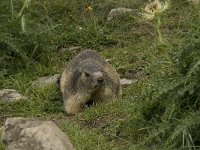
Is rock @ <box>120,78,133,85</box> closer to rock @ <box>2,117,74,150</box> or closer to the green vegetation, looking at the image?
the green vegetation

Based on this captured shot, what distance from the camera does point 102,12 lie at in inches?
421

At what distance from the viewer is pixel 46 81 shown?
8.77m

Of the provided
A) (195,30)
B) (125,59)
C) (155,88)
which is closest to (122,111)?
(155,88)

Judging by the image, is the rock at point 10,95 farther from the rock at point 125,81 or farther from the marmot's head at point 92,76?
the rock at point 125,81

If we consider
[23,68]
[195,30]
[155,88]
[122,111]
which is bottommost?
[23,68]

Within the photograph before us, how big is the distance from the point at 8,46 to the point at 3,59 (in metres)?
0.21

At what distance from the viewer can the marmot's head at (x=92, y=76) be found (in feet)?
25.8

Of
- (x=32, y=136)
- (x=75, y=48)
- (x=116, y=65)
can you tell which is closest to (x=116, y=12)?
(x=75, y=48)

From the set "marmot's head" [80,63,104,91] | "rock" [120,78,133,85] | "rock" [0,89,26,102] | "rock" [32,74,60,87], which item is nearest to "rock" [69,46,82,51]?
"rock" [32,74,60,87]

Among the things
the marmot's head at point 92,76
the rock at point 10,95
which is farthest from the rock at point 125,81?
the rock at point 10,95

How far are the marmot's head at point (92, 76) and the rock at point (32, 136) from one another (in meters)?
2.53

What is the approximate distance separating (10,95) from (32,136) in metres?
2.98

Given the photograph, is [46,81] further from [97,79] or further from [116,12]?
[116,12]

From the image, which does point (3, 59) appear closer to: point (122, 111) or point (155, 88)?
point (122, 111)
